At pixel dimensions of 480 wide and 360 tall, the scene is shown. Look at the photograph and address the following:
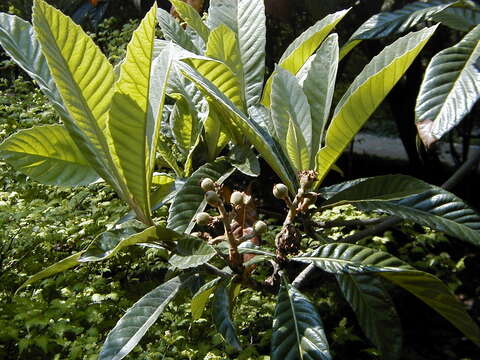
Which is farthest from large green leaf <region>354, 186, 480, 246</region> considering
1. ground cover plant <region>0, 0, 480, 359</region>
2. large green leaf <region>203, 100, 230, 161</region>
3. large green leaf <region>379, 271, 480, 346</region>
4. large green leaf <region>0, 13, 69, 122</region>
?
large green leaf <region>0, 13, 69, 122</region>

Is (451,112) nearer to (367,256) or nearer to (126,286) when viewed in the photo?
(367,256)

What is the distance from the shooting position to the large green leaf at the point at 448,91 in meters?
0.89

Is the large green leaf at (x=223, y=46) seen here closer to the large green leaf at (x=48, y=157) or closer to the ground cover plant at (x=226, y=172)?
the ground cover plant at (x=226, y=172)

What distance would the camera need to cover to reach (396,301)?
3.60 metres

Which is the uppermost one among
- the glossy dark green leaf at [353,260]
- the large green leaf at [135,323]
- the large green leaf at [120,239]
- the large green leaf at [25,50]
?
the large green leaf at [25,50]

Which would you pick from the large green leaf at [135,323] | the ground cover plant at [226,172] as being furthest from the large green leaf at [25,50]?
the large green leaf at [135,323]

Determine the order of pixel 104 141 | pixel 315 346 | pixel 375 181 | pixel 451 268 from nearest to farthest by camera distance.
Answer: pixel 315 346, pixel 104 141, pixel 375 181, pixel 451 268

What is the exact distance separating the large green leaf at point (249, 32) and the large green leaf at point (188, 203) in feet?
0.75

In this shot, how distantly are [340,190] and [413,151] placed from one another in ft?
10.3

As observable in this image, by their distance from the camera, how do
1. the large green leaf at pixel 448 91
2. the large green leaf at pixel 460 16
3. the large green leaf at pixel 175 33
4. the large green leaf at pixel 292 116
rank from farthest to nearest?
the large green leaf at pixel 175 33
the large green leaf at pixel 460 16
the large green leaf at pixel 292 116
the large green leaf at pixel 448 91

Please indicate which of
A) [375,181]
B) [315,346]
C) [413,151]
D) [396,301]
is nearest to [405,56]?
[375,181]

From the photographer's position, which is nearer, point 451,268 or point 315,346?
point 315,346

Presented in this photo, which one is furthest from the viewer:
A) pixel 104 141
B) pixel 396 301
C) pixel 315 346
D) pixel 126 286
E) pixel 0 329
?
pixel 396 301

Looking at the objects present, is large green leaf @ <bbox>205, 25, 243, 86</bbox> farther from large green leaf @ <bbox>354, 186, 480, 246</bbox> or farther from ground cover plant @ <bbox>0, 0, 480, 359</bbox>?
large green leaf @ <bbox>354, 186, 480, 246</bbox>
